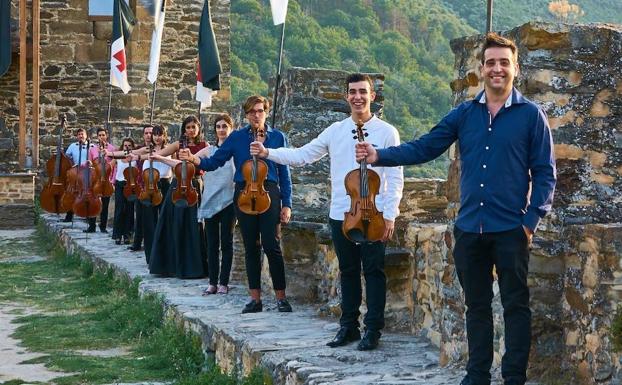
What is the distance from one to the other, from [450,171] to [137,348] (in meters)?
3.17

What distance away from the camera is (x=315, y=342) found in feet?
20.4

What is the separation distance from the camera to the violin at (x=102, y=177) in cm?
1517

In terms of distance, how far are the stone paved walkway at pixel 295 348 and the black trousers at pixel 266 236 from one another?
24 cm

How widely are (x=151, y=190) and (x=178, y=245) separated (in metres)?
1.99

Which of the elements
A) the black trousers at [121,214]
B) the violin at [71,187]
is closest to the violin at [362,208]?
the black trousers at [121,214]

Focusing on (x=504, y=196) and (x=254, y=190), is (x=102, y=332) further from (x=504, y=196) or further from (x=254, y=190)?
(x=504, y=196)

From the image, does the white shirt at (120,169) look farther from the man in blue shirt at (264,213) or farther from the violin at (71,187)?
the man in blue shirt at (264,213)

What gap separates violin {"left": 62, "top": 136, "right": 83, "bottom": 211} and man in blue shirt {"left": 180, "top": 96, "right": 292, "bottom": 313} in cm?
780

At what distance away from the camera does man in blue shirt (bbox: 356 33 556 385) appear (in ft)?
14.8

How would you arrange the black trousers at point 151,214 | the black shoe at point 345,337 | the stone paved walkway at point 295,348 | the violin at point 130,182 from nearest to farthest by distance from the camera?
the stone paved walkway at point 295,348 < the black shoe at point 345,337 < the black trousers at point 151,214 < the violin at point 130,182

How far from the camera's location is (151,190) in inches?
470

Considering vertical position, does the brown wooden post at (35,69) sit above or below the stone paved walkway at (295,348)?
above

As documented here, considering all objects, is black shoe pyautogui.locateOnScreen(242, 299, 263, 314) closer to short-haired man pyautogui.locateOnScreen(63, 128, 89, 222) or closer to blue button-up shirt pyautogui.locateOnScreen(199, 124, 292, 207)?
blue button-up shirt pyautogui.locateOnScreen(199, 124, 292, 207)

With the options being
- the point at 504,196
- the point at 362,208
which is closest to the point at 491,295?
the point at 504,196
